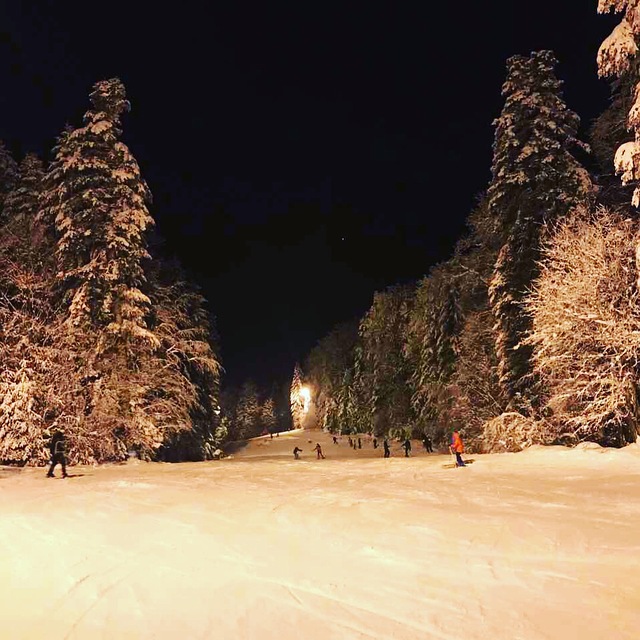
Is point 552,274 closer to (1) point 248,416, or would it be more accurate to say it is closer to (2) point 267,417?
(1) point 248,416

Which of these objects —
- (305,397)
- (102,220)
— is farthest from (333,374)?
(102,220)

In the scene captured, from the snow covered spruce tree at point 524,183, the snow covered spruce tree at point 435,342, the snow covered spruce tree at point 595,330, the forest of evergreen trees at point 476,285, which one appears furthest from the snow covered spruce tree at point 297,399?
the snow covered spruce tree at point 595,330

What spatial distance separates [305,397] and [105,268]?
6909 centimetres

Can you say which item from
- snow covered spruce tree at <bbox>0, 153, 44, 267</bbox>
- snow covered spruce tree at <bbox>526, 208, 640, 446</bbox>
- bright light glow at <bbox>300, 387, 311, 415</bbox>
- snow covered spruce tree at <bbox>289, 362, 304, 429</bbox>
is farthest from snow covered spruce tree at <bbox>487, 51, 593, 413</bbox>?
snow covered spruce tree at <bbox>289, 362, 304, 429</bbox>

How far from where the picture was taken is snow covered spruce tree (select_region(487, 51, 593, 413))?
21828mm

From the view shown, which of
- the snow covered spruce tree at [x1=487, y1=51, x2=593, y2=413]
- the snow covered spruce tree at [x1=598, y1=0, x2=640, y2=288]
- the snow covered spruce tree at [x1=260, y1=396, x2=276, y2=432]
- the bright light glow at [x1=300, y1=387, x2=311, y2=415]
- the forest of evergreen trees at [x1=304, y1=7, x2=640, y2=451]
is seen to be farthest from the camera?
the snow covered spruce tree at [x1=260, y1=396, x2=276, y2=432]

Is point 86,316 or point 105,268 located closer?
point 86,316

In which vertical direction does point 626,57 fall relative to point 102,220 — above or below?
below

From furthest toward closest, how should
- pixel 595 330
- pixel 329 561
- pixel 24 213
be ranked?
1. pixel 24 213
2. pixel 595 330
3. pixel 329 561

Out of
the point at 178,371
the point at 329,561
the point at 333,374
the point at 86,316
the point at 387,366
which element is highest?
the point at 333,374

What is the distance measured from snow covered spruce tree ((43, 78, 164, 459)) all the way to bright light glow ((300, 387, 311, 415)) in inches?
2564

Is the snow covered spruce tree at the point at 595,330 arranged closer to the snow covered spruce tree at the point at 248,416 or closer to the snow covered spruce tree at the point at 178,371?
the snow covered spruce tree at the point at 178,371

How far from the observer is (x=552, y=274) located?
18.4 meters

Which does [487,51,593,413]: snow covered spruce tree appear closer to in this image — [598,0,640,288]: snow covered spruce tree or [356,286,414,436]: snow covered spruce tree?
[598,0,640,288]: snow covered spruce tree
